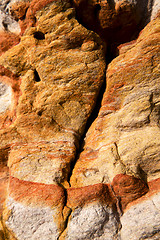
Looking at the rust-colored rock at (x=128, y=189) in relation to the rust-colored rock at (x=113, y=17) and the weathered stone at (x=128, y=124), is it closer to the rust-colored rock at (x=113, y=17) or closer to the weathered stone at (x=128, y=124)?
the weathered stone at (x=128, y=124)

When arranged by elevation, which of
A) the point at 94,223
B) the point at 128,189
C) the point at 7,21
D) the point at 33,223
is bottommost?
the point at 94,223

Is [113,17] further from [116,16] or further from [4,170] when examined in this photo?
[4,170]

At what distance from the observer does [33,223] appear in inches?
253

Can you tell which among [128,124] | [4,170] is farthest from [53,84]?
[4,170]

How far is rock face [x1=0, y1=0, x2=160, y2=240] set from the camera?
248 inches

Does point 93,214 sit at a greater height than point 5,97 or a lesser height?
lesser

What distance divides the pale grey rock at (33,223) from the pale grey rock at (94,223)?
56 cm

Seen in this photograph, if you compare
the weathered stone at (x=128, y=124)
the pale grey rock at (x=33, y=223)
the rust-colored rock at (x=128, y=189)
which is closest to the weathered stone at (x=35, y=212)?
the pale grey rock at (x=33, y=223)

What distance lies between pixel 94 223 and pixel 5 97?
6608mm

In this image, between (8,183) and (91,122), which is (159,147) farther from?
(8,183)

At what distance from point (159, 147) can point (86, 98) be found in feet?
10.6

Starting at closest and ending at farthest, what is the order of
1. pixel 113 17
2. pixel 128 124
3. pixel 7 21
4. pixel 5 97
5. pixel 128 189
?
pixel 128 189, pixel 128 124, pixel 113 17, pixel 5 97, pixel 7 21

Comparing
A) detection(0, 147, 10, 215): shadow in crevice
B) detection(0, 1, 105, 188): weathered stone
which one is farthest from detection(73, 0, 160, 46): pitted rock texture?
detection(0, 147, 10, 215): shadow in crevice

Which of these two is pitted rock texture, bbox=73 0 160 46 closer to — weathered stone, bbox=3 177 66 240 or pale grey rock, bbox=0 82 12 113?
pale grey rock, bbox=0 82 12 113
